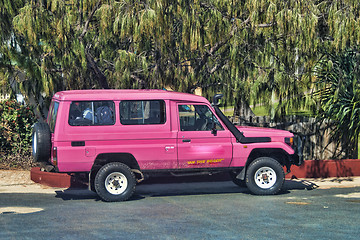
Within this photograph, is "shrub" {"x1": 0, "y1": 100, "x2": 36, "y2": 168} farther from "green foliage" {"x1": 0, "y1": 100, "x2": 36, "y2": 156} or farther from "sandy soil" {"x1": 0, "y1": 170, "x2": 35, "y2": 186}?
"sandy soil" {"x1": 0, "y1": 170, "x2": 35, "y2": 186}

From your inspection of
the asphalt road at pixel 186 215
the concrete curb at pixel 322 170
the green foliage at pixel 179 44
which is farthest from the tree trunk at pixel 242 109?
the asphalt road at pixel 186 215

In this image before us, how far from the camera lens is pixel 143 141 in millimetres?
10656

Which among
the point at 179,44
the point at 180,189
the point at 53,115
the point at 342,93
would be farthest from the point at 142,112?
the point at 342,93

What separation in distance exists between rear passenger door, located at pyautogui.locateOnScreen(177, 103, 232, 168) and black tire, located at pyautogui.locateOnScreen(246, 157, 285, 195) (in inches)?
22.7

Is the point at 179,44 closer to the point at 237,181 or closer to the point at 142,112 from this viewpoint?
the point at 142,112

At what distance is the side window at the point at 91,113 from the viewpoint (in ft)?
34.3

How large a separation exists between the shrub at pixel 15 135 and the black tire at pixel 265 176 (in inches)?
229

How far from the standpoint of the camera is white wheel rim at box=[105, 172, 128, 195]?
10.6 meters

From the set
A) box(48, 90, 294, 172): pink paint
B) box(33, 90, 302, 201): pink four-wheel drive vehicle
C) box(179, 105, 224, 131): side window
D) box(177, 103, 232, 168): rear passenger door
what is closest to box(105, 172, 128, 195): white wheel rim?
box(33, 90, 302, 201): pink four-wheel drive vehicle

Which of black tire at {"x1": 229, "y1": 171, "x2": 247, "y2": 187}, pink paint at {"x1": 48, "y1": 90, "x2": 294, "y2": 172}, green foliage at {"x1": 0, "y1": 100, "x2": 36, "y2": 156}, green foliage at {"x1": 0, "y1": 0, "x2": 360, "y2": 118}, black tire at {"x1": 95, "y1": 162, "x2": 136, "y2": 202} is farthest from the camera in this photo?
green foliage at {"x1": 0, "y1": 100, "x2": 36, "y2": 156}

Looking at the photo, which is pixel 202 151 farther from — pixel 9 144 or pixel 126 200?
pixel 9 144

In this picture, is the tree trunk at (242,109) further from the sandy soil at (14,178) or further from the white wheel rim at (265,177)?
the sandy soil at (14,178)

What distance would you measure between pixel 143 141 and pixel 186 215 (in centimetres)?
210

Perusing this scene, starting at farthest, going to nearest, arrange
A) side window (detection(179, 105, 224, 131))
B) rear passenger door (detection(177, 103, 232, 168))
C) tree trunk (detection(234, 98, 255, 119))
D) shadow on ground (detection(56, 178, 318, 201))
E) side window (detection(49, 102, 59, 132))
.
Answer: tree trunk (detection(234, 98, 255, 119))
shadow on ground (detection(56, 178, 318, 201))
side window (detection(179, 105, 224, 131))
rear passenger door (detection(177, 103, 232, 168))
side window (detection(49, 102, 59, 132))
